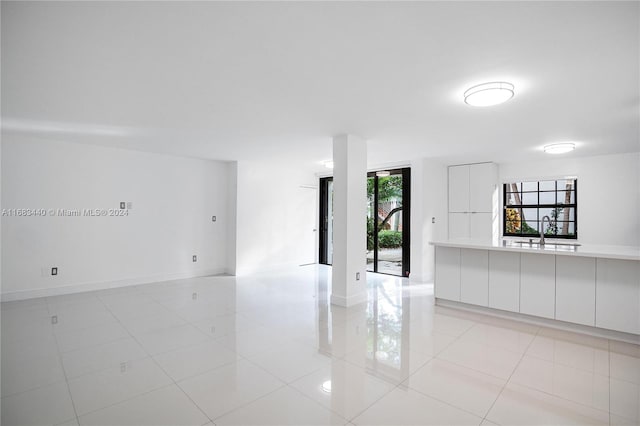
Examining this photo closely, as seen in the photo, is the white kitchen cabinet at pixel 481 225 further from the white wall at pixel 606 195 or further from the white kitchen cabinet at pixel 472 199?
the white wall at pixel 606 195

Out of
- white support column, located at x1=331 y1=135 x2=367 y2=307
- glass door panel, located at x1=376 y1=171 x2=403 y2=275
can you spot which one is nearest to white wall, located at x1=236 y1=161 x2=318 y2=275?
glass door panel, located at x1=376 y1=171 x2=403 y2=275

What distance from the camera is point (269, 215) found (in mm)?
6926

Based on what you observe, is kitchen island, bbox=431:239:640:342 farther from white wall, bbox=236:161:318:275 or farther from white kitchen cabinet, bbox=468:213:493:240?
white wall, bbox=236:161:318:275

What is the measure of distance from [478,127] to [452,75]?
173cm

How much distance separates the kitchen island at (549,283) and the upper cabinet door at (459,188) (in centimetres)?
253

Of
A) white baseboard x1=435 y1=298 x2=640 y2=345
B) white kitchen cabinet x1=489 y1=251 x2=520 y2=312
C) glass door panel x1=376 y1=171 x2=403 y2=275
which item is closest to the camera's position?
white baseboard x1=435 y1=298 x2=640 y2=345

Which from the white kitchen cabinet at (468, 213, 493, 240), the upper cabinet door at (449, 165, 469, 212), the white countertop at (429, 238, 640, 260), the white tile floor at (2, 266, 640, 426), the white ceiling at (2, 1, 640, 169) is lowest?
the white tile floor at (2, 266, 640, 426)

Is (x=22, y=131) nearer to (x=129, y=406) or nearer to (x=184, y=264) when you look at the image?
(x=184, y=264)

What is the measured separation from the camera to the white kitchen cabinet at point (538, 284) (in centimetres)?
348

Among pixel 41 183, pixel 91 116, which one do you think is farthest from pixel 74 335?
pixel 41 183

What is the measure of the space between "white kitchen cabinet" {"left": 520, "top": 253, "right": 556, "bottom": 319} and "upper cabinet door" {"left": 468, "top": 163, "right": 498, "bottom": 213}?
279 cm

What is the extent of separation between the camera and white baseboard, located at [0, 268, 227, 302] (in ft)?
14.5

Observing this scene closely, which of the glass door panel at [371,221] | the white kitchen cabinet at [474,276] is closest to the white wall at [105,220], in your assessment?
the glass door panel at [371,221]

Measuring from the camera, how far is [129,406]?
2.01 m
